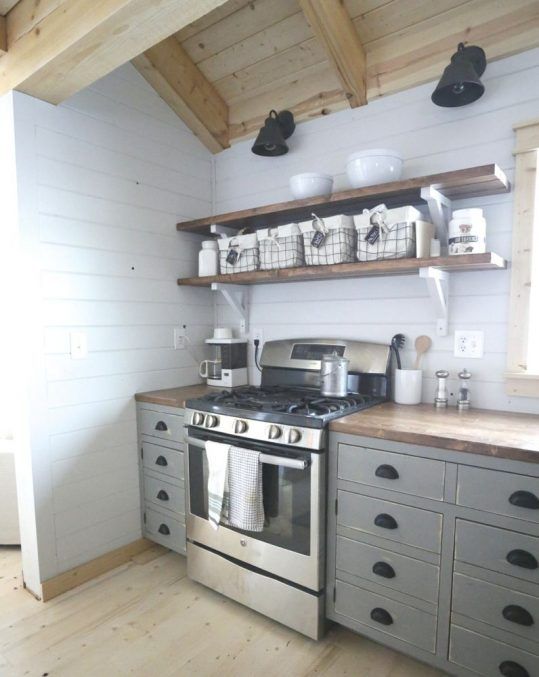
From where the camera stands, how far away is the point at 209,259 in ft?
8.25

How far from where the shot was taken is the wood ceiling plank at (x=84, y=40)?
1430 millimetres

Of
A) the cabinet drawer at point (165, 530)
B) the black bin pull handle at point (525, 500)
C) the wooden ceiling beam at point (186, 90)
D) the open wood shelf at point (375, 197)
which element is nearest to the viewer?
the black bin pull handle at point (525, 500)

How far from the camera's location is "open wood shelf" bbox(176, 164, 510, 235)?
1.64 meters

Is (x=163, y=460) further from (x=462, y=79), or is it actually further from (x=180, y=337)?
(x=462, y=79)

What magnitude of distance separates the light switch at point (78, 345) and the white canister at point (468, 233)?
5.79 ft

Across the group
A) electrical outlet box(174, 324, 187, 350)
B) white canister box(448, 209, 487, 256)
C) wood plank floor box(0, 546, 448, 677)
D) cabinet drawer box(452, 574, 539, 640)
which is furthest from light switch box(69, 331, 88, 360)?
cabinet drawer box(452, 574, 539, 640)

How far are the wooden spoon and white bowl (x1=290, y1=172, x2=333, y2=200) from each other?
841 mm

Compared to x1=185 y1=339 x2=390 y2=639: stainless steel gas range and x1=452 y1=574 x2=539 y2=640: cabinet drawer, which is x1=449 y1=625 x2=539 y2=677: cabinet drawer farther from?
x1=185 y1=339 x2=390 y2=639: stainless steel gas range

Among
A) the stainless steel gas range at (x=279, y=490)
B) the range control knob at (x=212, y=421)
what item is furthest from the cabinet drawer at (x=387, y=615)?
the range control knob at (x=212, y=421)

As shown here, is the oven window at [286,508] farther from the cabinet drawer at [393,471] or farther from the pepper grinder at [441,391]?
the pepper grinder at [441,391]

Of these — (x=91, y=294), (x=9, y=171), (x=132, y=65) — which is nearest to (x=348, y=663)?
(x=91, y=294)

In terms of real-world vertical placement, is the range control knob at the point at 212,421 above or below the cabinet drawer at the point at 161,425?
above

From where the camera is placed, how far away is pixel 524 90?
5.74ft

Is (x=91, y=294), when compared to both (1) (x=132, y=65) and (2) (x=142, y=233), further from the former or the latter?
(1) (x=132, y=65)
